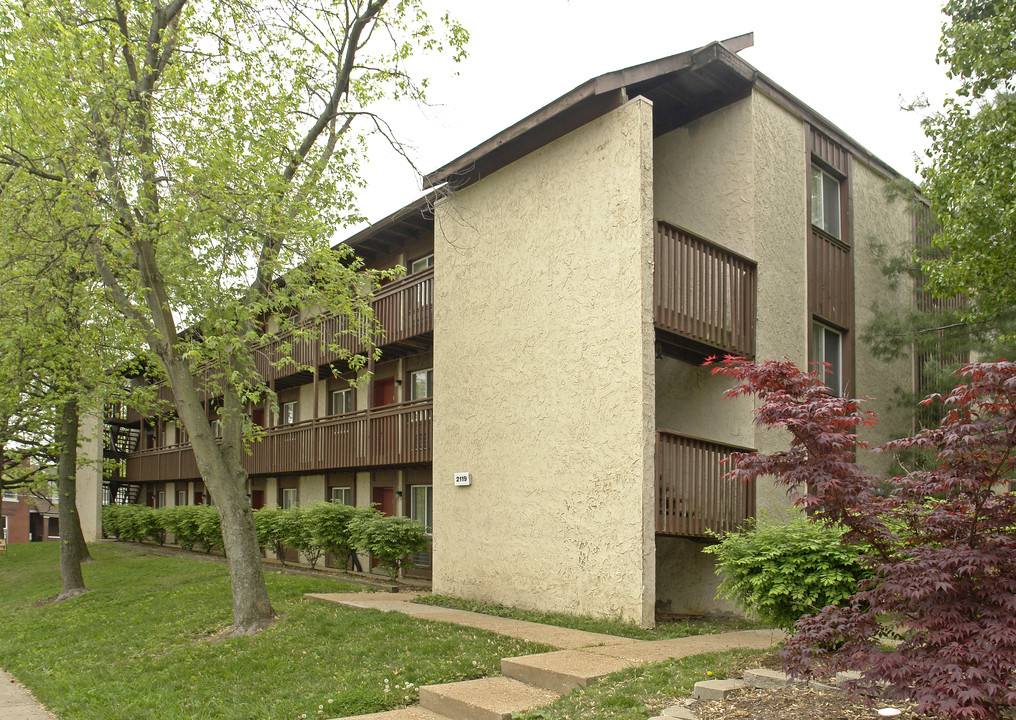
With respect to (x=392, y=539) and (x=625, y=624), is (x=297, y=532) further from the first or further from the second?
(x=625, y=624)

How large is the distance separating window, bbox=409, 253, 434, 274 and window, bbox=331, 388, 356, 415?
4.45 meters

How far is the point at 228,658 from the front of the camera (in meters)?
9.27

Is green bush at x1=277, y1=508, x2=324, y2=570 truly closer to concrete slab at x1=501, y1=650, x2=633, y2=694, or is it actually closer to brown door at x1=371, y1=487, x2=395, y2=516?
brown door at x1=371, y1=487, x2=395, y2=516

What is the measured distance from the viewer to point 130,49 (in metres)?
11.2

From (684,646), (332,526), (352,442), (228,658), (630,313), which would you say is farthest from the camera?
(352,442)

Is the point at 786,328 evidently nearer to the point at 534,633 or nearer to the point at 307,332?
the point at 534,633

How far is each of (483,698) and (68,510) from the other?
47.8 ft

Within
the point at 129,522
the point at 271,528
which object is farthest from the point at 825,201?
the point at 129,522

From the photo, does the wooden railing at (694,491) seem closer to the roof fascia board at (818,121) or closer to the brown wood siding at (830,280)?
the brown wood siding at (830,280)

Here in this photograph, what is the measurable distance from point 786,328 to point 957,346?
2.76 metres

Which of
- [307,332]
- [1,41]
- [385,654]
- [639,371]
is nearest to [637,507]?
[639,371]

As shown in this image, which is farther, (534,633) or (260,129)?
(260,129)

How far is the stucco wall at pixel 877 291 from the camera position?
14203 mm

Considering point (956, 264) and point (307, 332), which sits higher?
point (956, 264)
